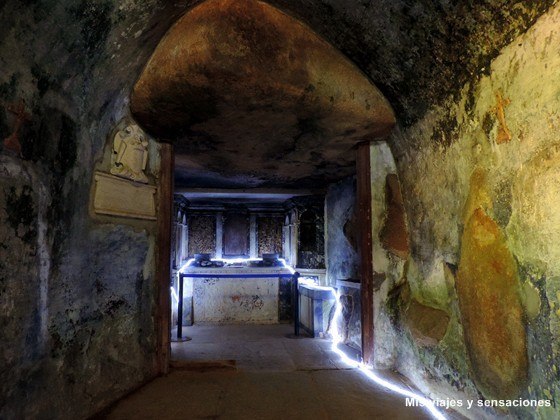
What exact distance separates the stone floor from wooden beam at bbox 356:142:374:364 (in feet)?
1.14

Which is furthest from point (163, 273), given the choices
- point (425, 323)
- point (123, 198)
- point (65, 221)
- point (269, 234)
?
point (269, 234)

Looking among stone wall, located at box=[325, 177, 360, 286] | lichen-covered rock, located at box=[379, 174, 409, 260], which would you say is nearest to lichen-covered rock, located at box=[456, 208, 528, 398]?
lichen-covered rock, located at box=[379, 174, 409, 260]

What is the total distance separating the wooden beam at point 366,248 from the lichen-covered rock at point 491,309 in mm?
1182

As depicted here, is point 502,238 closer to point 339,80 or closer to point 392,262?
point 392,262

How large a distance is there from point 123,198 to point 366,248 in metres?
2.32

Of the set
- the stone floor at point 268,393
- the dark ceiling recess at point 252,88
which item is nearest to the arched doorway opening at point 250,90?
the dark ceiling recess at point 252,88

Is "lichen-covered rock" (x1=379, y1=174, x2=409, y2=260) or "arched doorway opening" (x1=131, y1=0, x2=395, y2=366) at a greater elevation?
"arched doorway opening" (x1=131, y1=0, x2=395, y2=366)

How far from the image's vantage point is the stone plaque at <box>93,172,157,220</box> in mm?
2639

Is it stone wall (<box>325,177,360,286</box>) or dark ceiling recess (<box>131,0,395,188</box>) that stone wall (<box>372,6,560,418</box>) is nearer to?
dark ceiling recess (<box>131,0,395,188</box>)

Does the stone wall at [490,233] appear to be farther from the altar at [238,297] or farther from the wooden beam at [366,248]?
the altar at [238,297]

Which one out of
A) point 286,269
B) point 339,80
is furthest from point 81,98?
point 286,269

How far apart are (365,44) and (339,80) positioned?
1.24ft

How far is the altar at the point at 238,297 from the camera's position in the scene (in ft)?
22.6

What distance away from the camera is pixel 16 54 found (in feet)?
5.61
